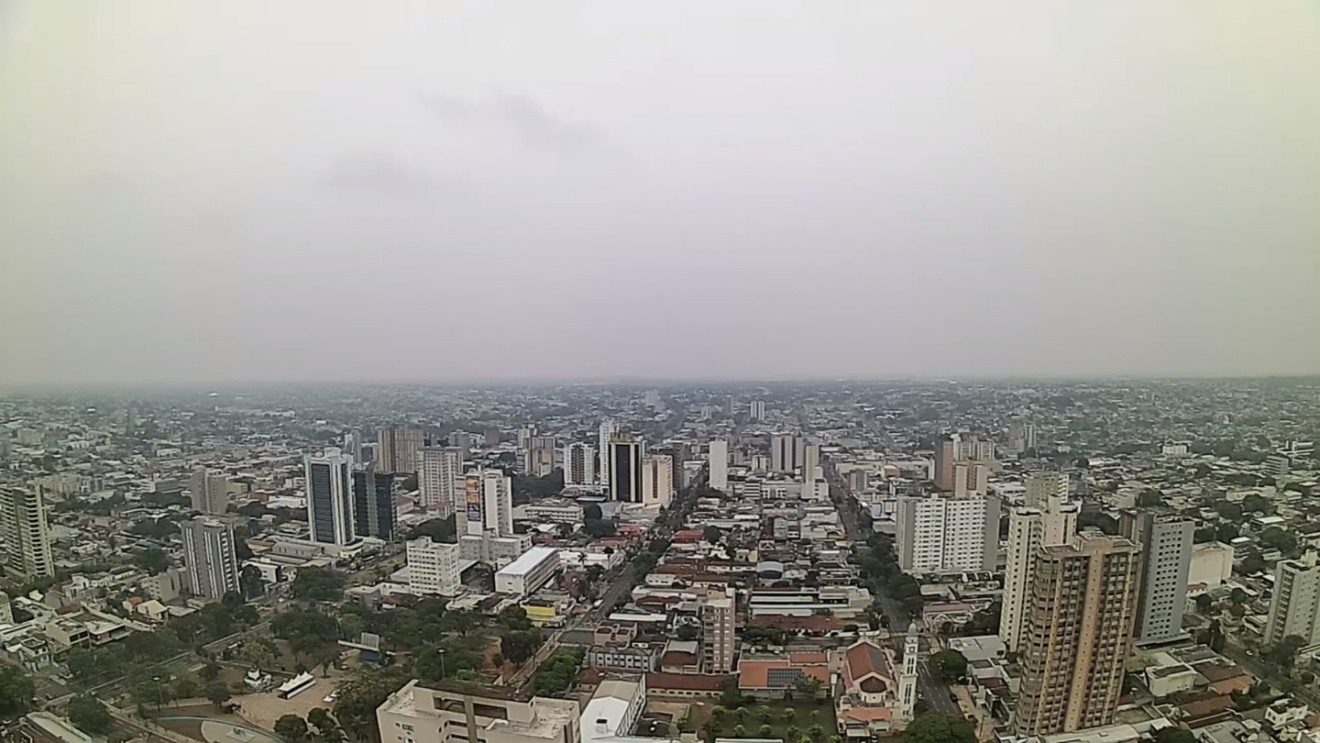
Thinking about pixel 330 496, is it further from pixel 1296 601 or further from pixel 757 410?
pixel 1296 601

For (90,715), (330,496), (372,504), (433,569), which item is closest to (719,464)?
(433,569)

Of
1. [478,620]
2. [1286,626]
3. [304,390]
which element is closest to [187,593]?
[304,390]

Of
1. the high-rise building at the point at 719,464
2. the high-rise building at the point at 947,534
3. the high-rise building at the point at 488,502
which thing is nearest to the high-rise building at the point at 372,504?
the high-rise building at the point at 488,502

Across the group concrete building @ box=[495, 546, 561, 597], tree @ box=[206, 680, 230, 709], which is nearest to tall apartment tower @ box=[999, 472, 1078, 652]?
concrete building @ box=[495, 546, 561, 597]

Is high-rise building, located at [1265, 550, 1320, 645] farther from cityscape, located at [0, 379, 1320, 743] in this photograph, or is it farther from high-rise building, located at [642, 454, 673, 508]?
high-rise building, located at [642, 454, 673, 508]

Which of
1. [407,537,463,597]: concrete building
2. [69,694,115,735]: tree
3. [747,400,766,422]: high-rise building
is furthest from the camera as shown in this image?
[747,400,766,422]: high-rise building

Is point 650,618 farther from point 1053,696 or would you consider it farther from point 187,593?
point 187,593
